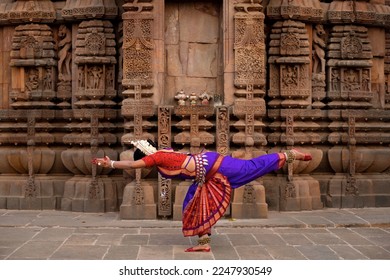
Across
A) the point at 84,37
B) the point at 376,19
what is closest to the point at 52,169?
the point at 84,37

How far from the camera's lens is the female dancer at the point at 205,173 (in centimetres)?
874

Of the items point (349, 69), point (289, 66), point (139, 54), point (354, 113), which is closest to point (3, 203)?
point (139, 54)

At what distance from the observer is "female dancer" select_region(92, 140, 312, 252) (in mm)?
8742

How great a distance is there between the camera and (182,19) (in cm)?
1244

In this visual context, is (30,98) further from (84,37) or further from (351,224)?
(351,224)

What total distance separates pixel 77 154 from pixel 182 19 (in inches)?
144

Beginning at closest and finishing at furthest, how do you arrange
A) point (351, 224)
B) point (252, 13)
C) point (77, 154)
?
point (351, 224) < point (252, 13) < point (77, 154)

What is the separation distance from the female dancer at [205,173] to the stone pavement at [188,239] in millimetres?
473

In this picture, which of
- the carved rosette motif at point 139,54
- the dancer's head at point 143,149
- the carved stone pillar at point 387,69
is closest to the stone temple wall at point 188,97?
the carved rosette motif at point 139,54

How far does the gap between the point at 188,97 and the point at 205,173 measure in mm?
3676

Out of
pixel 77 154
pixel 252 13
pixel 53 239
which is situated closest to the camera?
pixel 53 239

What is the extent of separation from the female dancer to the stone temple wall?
2.71 metres

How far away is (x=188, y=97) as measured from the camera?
12250 mm

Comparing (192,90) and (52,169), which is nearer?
(192,90)
